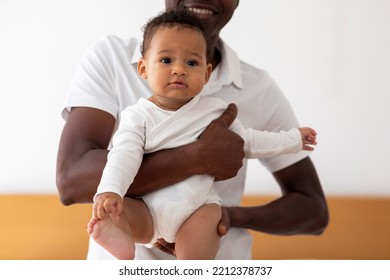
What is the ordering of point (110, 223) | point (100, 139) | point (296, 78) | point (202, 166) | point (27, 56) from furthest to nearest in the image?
point (296, 78), point (27, 56), point (100, 139), point (202, 166), point (110, 223)

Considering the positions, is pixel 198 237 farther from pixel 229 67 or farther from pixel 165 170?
pixel 229 67

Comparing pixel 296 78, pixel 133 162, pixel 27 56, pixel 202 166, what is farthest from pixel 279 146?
pixel 27 56

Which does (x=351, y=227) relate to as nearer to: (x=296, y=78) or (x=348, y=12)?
(x=296, y=78)

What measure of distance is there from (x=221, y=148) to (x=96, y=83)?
10.3 inches

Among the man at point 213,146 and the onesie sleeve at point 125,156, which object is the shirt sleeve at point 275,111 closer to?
the man at point 213,146

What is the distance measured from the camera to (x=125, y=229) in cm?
85

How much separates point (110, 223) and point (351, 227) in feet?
2.29

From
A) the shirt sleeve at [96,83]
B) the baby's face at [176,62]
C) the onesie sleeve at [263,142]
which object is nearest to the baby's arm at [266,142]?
the onesie sleeve at [263,142]

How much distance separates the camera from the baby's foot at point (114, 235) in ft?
2.68

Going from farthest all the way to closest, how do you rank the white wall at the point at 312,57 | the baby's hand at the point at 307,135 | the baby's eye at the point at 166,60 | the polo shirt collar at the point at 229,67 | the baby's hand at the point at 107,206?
the white wall at the point at 312,57 → the polo shirt collar at the point at 229,67 → the baby's hand at the point at 307,135 → the baby's eye at the point at 166,60 → the baby's hand at the point at 107,206

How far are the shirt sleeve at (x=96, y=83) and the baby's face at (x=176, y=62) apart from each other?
176 mm

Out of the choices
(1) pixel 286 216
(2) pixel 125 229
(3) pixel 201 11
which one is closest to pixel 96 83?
(3) pixel 201 11

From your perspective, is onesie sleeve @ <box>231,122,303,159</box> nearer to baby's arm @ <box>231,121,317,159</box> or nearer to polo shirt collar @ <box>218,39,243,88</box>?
baby's arm @ <box>231,121,317,159</box>

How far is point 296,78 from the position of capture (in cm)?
138
